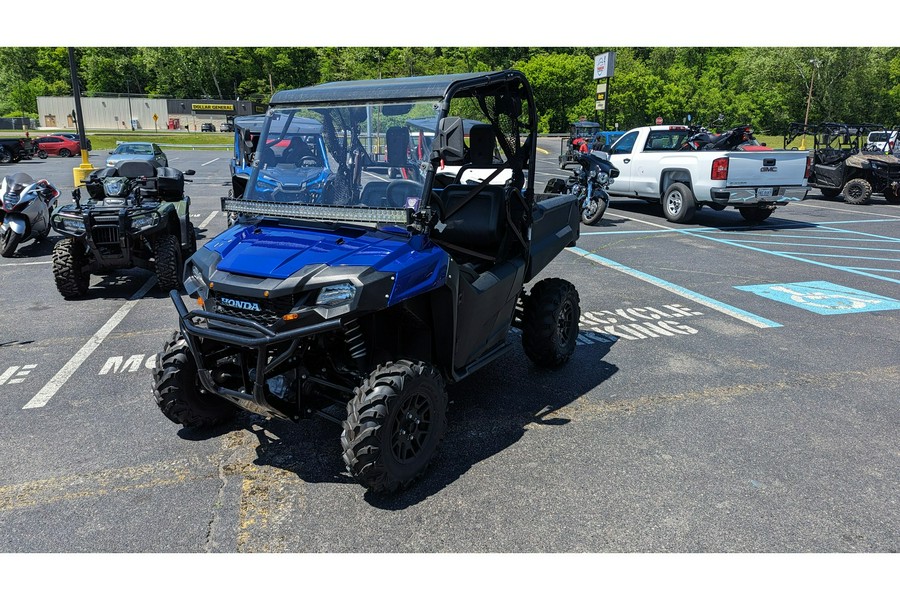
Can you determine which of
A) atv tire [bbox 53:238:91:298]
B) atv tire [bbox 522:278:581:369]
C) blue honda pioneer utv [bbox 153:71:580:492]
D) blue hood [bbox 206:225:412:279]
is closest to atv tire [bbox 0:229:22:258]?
atv tire [bbox 53:238:91:298]

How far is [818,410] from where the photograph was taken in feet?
15.9

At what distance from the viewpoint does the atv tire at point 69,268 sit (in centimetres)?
780

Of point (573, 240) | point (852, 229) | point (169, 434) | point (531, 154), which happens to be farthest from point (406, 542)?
point (852, 229)

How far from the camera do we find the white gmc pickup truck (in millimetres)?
12781

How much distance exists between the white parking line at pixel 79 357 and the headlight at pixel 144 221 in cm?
90

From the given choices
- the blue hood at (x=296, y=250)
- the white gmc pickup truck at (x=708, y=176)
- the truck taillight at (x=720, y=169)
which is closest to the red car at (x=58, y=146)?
the white gmc pickup truck at (x=708, y=176)

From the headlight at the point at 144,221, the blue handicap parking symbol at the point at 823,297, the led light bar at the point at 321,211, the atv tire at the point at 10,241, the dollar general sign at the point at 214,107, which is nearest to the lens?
the led light bar at the point at 321,211

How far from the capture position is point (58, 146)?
38719 millimetres

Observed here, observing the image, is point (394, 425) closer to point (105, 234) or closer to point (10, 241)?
point (105, 234)

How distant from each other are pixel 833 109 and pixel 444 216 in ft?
209

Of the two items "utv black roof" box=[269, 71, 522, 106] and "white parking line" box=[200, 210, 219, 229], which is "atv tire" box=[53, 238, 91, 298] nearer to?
"utv black roof" box=[269, 71, 522, 106]

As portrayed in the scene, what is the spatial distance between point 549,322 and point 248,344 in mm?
2786

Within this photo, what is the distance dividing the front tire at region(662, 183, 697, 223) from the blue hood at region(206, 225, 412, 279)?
11230 mm

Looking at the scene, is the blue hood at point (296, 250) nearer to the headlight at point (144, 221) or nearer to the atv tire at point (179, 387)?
the atv tire at point (179, 387)
